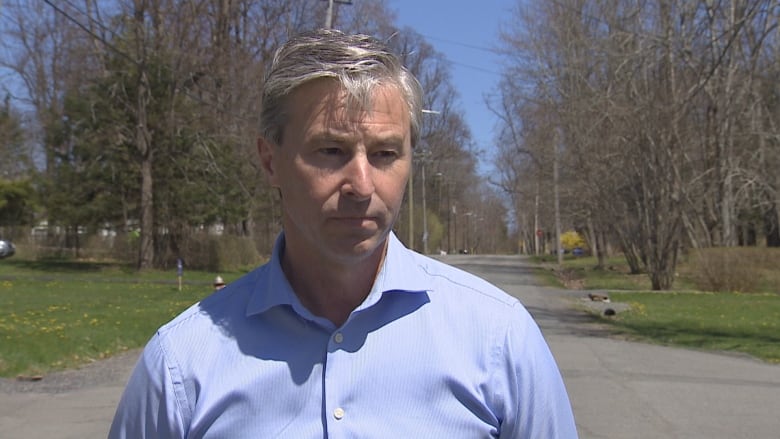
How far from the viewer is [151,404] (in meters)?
1.87

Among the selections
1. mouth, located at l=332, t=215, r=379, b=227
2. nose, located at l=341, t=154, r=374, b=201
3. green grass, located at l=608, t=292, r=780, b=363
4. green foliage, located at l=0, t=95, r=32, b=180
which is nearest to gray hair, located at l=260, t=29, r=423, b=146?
nose, located at l=341, t=154, r=374, b=201

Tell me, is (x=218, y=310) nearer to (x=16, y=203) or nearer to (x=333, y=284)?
(x=333, y=284)

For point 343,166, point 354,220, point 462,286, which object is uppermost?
point 343,166

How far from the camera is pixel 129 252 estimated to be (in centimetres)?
3875

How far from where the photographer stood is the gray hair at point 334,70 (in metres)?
1.85

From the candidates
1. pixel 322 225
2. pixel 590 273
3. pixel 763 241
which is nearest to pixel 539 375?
pixel 322 225

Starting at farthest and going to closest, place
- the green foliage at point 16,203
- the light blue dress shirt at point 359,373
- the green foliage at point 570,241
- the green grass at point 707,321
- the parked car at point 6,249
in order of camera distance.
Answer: the green foliage at point 570,241
the green foliage at point 16,203
the parked car at point 6,249
the green grass at point 707,321
the light blue dress shirt at point 359,373

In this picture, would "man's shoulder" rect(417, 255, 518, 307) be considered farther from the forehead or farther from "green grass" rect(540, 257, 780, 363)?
"green grass" rect(540, 257, 780, 363)

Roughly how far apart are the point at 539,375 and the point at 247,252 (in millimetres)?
38359

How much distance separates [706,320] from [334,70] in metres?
19.0

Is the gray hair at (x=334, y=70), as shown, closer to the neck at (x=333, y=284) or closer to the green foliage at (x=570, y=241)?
the neck at (x=333, y=284)

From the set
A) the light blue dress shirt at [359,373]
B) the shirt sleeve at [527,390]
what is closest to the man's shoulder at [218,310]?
the light blue dress shirt at [359,373]

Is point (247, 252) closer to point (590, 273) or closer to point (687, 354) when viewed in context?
point (590, 273)

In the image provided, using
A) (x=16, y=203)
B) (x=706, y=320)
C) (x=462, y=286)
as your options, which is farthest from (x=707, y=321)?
(x=16, y=203)
